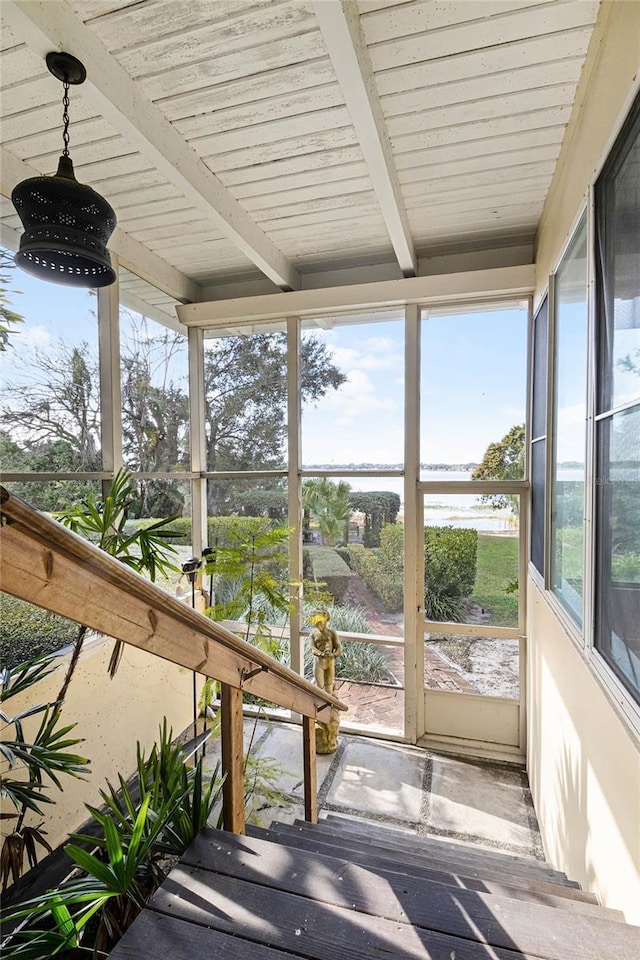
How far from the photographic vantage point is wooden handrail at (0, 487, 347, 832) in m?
0.67

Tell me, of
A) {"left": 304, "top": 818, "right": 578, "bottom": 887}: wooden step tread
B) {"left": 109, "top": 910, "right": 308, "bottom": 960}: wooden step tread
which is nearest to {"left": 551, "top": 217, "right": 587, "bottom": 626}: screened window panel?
{"left": 304, "top": 818, "right": 578, "bottom": 887}: wooden step tread

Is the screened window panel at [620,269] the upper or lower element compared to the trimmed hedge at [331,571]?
upper

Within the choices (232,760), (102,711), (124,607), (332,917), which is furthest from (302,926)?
(102,711)

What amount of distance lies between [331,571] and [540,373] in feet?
7.01

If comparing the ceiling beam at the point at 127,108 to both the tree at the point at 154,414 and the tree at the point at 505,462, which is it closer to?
the tree at the point at 154,414

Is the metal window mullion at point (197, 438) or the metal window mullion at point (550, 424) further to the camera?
the metal window mullion at point (197, 438)

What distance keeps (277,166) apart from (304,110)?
392 millimetres

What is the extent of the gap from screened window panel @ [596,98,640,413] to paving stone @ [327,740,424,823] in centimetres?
268

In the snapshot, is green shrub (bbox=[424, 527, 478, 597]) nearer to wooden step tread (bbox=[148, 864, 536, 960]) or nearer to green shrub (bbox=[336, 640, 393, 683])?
green shrub (bbox=[336, 640, 393, 683])

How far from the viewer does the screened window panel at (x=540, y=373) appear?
8.32 ft

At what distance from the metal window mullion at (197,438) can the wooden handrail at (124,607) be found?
7.97ft

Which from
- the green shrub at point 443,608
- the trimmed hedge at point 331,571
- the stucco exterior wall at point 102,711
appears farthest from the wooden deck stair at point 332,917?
the trimmed hedge at point 331,571

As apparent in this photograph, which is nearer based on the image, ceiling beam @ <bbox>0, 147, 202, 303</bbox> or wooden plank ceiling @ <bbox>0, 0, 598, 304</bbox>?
wooden plank ceiling @ <bbox>0, 0, 598, 304</bbox>

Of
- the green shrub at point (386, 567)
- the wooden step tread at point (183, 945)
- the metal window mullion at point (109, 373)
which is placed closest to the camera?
the wooden step tread at point (183, 945)
